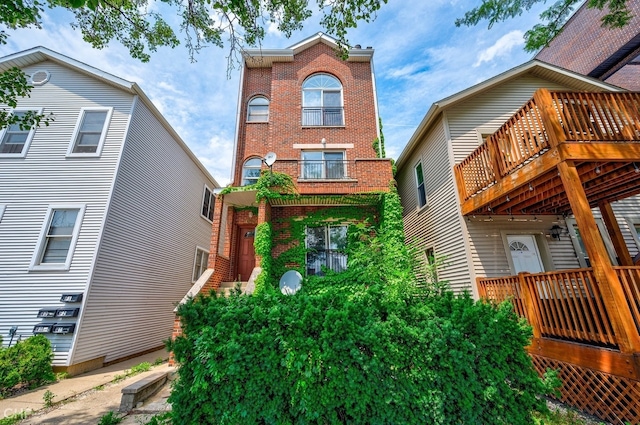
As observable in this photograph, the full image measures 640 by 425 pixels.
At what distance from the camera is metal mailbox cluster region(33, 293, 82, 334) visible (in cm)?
671

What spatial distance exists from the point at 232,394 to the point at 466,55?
455 inches

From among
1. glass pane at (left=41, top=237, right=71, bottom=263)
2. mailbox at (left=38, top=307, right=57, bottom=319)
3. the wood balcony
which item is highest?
the wood balcony

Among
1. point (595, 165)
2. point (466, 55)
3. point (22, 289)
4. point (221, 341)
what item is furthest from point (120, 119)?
point (595, 165)

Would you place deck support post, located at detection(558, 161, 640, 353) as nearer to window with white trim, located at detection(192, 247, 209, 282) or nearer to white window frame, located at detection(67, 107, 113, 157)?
white window frame, located at detection(67, 107, 113, 157)

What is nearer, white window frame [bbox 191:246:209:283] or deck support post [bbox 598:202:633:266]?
deck support post [bbox 598:202:633:266]

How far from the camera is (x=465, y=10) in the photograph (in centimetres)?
741

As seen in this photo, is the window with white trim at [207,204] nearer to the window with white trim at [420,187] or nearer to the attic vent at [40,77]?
the attic vent at [40,77]

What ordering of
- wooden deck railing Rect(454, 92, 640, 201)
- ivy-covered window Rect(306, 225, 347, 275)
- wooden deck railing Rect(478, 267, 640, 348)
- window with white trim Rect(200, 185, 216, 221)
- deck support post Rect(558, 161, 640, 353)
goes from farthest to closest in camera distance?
window with white trim Rect(200, 185, 216, 221)
ivy-covered window Rect(306, 225, 347, 275)
wooden deck railing Rect(454, 92, 640, 201)
wooden deck railing Rect(478, 267, 640, 348)
deck support post Rect(558, 161, 640, 353)

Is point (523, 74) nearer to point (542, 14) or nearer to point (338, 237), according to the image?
point (542, 14)

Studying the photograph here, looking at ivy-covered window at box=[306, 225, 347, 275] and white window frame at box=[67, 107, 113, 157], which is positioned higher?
white window frame at box=[67, 107, 113, 157]

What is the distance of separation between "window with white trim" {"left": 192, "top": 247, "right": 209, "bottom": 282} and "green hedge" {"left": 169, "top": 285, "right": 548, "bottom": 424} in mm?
10912

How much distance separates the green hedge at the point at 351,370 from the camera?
2.81 m

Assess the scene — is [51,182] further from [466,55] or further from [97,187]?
[466,55]

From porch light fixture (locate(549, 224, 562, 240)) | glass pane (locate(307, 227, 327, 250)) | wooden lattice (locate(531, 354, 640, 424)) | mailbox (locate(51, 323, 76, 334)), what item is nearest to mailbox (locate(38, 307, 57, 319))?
mailbox (locate(51, 323, 76, 334))
